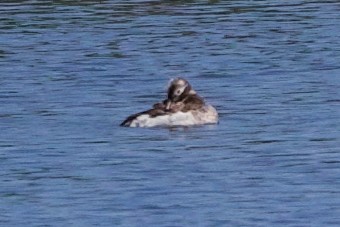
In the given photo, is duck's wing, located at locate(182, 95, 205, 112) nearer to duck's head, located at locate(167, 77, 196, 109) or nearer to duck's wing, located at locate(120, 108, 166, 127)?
duck's head, located at locate(167, 77, 196, 109)

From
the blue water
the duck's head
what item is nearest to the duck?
the duck's head

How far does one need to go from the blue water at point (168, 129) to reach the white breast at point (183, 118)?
0.22 meters

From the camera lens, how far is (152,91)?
27.0 metres

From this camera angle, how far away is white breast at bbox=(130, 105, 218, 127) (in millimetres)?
23609

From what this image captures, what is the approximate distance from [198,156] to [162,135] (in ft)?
6.74

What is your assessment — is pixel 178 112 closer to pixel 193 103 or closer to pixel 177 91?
pixel 193 103

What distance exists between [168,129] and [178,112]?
59 cm

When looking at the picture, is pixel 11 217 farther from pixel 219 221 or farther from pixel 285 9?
pixel 285 9

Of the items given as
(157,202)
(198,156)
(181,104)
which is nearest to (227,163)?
(198,156)

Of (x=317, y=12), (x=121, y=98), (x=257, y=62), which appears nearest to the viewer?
(x=121, y=98)

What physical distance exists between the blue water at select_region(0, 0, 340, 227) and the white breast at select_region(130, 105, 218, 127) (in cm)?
22

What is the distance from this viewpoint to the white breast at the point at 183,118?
2361 centimetres

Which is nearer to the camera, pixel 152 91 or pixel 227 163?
pixel 227 163

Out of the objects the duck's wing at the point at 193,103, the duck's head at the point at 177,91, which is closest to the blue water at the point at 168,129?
the duck's wing at the point at 193,103
